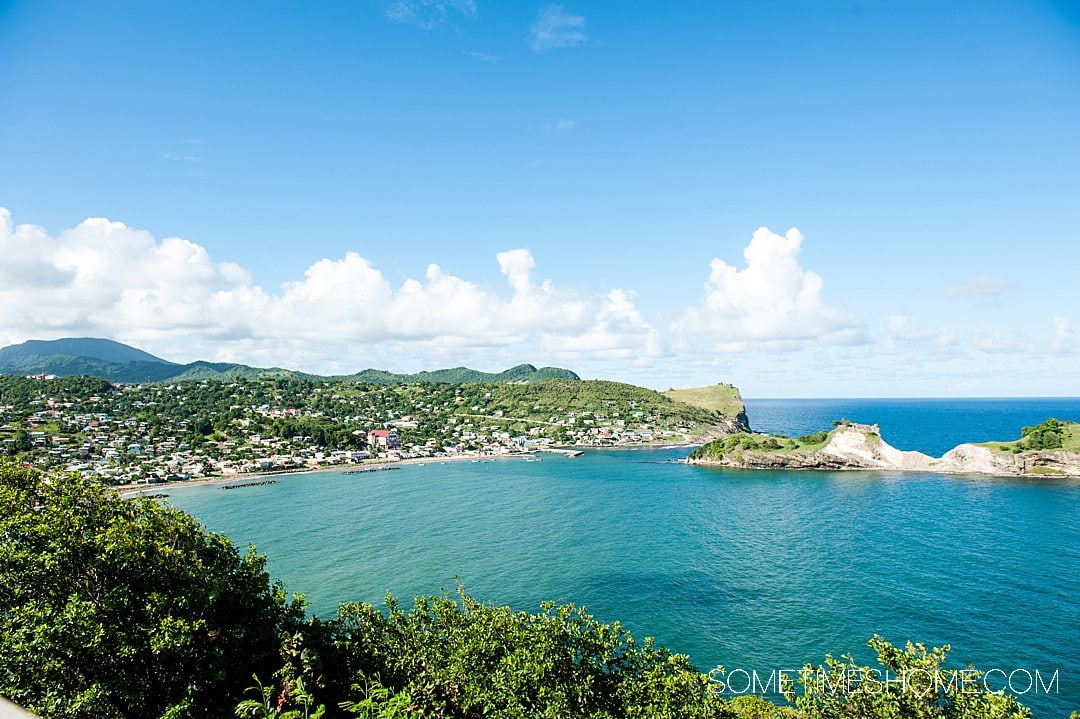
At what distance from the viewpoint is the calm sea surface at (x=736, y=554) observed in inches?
1230

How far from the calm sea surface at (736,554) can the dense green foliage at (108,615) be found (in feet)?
71.7

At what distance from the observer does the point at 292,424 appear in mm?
135000

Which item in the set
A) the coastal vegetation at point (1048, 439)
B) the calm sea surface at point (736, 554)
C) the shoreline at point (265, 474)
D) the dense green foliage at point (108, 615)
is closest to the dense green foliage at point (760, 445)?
the calm sea surface at point (736, 554)

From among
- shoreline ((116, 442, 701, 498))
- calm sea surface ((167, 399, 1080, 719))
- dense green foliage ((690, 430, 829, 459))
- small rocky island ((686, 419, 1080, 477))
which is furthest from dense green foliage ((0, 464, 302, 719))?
dense green foliage ((690, 430, 829, 459))

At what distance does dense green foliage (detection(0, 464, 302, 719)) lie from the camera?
1384cm

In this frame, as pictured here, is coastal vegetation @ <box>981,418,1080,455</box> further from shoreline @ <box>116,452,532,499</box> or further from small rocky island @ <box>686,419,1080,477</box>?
shoreline @ <box>116,452,532,499</box>

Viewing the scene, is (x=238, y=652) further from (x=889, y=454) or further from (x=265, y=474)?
(x=889, y=454)

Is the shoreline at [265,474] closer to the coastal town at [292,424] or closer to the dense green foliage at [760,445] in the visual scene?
the coastal town at [292,424]

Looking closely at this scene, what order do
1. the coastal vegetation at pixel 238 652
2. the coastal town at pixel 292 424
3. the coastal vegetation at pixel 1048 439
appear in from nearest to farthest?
the coastal vegetation at pixel 238 652, the coastal vegetation at pixel 1048 439, the coastal town at pixel 292 424

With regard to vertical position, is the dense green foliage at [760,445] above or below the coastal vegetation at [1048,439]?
below

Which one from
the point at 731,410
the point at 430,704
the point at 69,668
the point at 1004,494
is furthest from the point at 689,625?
the point at 731,410

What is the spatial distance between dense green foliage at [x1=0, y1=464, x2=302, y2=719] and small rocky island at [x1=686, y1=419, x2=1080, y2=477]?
95.2 m

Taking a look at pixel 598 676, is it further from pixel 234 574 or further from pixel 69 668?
pixel 69 668

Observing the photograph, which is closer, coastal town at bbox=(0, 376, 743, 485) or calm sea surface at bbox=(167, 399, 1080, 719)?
calm sea surface at bbox=(167, 399, 1080, 719)
